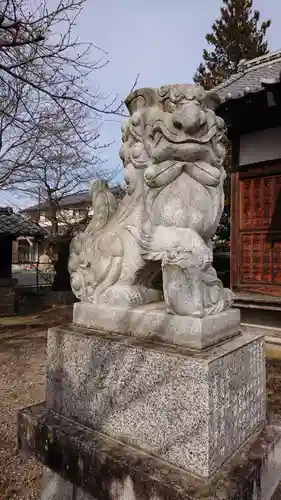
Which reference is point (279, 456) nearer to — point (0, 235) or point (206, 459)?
point (206, 459)

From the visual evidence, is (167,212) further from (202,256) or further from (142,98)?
(142,98)

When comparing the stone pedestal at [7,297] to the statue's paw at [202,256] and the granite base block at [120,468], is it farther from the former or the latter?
the statue's paw at [202,256]

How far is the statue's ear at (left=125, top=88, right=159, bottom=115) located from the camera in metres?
1.86

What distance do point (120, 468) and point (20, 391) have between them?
2.89 meters

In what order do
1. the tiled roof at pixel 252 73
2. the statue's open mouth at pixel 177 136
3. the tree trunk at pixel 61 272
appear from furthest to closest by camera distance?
the tree trunk at pixel 61 272 → the tiled roof at pixel 252 73 → the statue's open mouth at pixel 177 136

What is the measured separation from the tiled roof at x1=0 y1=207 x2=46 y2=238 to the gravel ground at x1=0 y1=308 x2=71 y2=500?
436 cm

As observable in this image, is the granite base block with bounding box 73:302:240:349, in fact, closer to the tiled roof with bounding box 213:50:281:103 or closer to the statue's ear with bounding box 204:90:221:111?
the statue's ear with bounding box 204:90:221:111

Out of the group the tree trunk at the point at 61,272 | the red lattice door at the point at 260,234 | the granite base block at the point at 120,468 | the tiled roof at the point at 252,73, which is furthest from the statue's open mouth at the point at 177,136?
the tree trunk at the point at 61,272

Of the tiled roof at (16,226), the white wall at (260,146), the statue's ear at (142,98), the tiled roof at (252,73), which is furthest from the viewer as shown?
the tiled roof at (16,226)

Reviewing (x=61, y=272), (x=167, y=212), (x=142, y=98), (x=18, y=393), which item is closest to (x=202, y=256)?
(x=167, y=212)

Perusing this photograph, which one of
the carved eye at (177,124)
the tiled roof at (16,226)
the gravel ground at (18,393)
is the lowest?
the gravel ground at (18,393)

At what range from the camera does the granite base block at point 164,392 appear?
1479 millimetres

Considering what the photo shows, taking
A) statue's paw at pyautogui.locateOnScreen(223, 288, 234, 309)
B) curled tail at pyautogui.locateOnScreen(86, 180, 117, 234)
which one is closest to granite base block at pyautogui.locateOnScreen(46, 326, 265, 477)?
statue's paw at pyautogui.locateOnScreen(223, 288, 234, 309)

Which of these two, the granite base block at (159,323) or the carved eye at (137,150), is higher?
the carved eye at (137,150)
